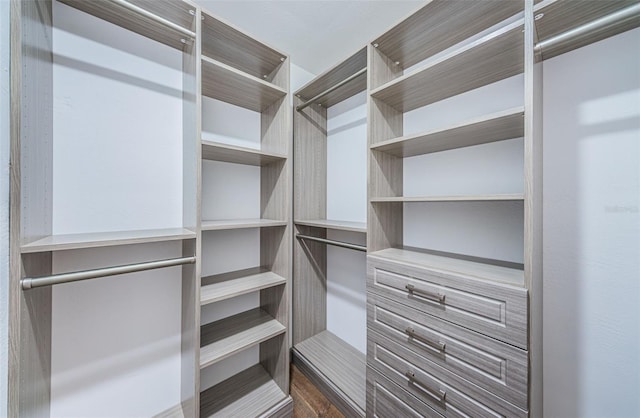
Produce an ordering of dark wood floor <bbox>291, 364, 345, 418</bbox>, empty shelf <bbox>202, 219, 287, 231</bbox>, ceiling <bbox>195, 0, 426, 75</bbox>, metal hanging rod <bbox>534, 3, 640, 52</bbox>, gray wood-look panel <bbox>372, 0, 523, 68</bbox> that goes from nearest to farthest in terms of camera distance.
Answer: metal hanging rod <bbox>534, 3, 640, 52</bbox> < gray wood-look panel <bbox>372, 0, 523, 68</bbox> < empty shelf <bbox>202, 219, 287, 231</bbox> < ceiling <bbox>195, 0, 426, 75</bbox> < dark wood floor <bbox>291, 364, 345, 418</bbox>

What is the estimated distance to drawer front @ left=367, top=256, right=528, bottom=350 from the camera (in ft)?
2.71

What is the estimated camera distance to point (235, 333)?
1484mm

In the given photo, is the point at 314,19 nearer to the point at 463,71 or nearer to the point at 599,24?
the point at 463,71

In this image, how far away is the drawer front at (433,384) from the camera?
879 millimetres

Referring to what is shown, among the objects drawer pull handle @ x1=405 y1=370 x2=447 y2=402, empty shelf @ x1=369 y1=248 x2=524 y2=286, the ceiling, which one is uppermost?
the ceiling

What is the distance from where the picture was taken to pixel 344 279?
1949 mm

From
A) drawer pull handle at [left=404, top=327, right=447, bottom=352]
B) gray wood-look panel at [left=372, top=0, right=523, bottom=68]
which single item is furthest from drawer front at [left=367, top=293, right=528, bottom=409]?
gray wood-look panel at [left=372, top=0, right=523, bottom=68]

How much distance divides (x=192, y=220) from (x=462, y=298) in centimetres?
131

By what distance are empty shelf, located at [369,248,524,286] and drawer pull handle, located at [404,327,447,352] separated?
1.01ft

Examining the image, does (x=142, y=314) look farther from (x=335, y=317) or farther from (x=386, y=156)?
(x=386, y=156)

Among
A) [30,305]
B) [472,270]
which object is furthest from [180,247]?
[472,270]

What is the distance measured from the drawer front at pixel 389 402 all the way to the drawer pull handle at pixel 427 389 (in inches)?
2.8

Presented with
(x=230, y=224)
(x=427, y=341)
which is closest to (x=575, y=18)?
(x=427, y=341)

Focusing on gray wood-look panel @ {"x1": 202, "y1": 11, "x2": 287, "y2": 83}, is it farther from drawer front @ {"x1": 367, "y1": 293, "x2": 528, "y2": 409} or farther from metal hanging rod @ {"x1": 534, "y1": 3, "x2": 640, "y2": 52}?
drawer front @ {"x1": 367, "y1": 293, "x2": 528, "y2": 409}
